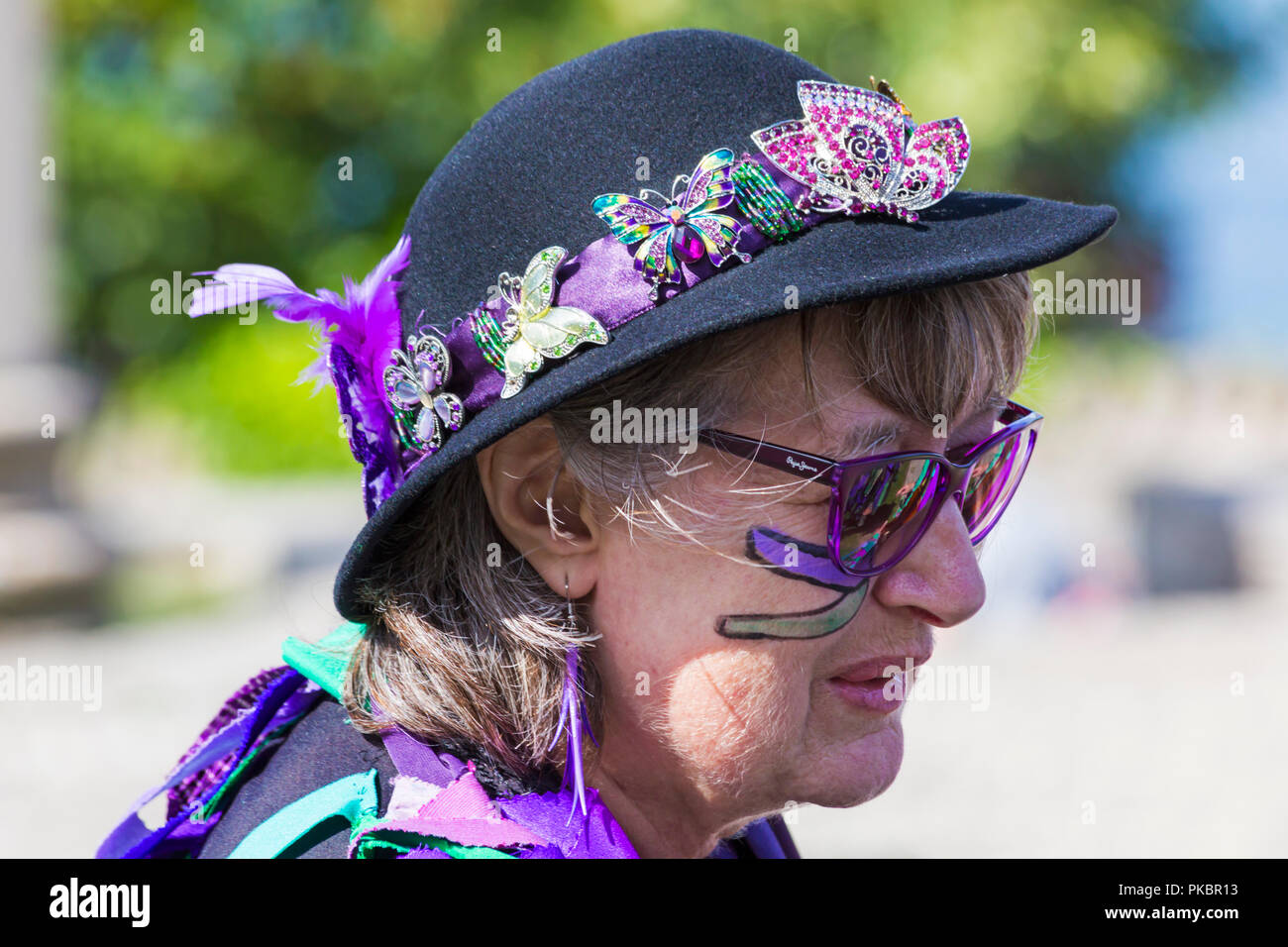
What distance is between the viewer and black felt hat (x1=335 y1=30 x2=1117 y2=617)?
64.9 inches

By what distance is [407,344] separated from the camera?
1.88 meters

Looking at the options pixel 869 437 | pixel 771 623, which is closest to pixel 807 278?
pixel 869 437

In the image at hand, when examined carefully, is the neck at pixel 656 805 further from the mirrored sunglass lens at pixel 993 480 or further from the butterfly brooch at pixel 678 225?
the butterfly brooch at pixel 678 225

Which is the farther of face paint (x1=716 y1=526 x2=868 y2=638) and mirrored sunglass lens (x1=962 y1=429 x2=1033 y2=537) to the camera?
mirrored sunglass lens (x1=962 y1=429 x2=1033 y2=537)

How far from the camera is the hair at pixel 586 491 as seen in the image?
68.5 inches

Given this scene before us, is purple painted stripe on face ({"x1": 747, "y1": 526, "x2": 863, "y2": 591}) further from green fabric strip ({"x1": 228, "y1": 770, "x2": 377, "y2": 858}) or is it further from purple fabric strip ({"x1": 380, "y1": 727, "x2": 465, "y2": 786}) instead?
green fabric strip ({"x1": 228, "y1": 770, "x2": 377, "y2": 858})

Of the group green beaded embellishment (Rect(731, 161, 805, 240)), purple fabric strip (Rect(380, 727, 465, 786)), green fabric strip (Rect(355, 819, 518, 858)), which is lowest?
green fabric strip (Rect(355, 819, 518, 858))

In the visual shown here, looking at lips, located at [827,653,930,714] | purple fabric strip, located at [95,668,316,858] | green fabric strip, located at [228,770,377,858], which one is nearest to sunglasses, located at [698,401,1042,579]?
lips, located at [827,653,930,714]
